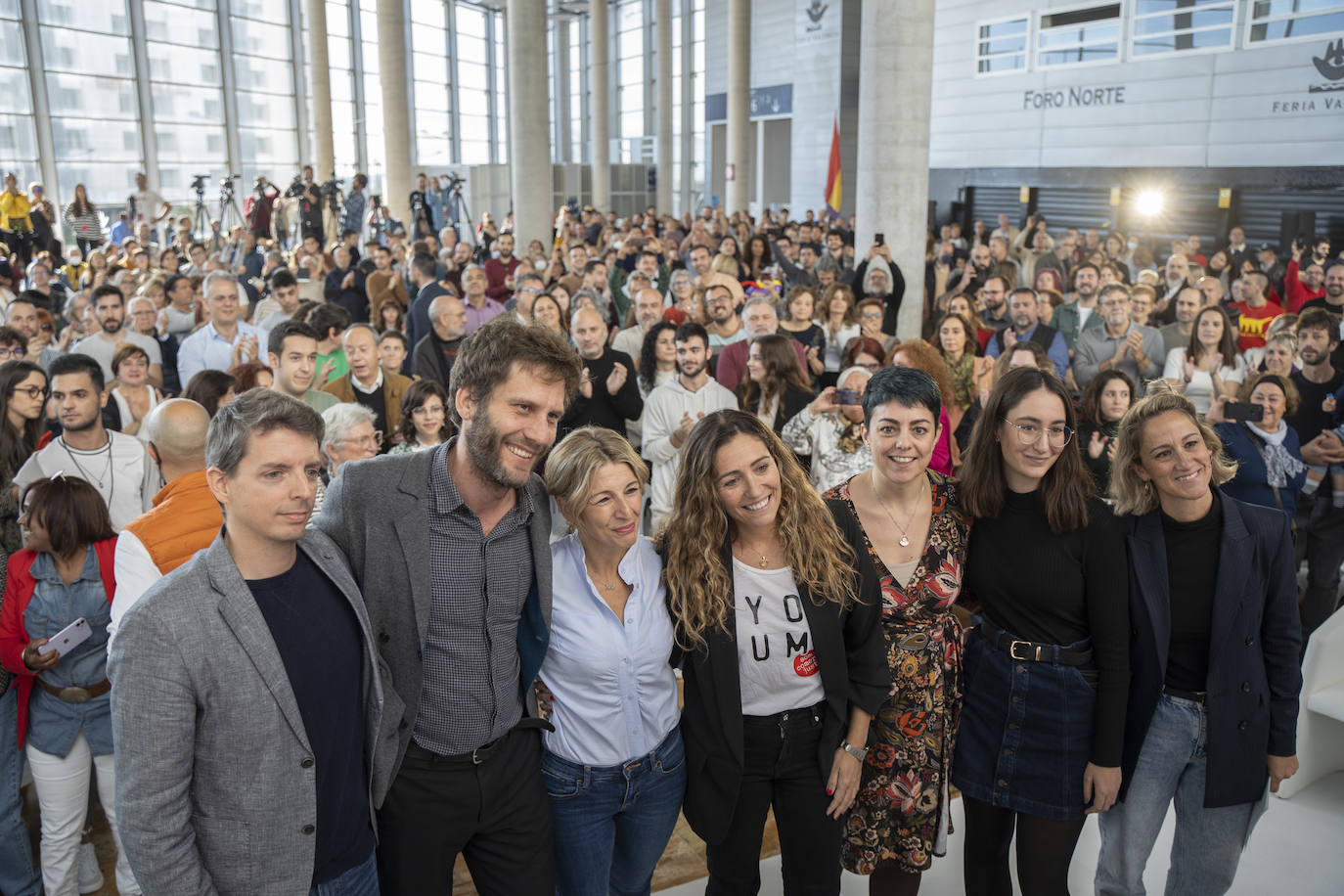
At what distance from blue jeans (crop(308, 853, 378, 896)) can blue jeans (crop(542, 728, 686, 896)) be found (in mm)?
447

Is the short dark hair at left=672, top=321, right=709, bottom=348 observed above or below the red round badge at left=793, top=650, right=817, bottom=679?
above

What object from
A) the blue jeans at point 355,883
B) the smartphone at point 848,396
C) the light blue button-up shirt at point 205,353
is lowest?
the blue jeans at point 355,883

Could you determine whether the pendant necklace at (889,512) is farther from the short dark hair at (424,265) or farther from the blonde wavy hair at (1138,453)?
the short dark hair at (424,265)

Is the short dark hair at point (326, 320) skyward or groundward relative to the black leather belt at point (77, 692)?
skyward

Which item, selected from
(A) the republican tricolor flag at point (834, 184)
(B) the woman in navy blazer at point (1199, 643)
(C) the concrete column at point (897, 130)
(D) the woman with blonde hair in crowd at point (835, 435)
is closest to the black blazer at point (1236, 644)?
(B) the woman in navy blazer at point (1199, 643)

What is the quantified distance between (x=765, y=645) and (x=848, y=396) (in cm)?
256

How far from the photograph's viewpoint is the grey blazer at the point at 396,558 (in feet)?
7.09

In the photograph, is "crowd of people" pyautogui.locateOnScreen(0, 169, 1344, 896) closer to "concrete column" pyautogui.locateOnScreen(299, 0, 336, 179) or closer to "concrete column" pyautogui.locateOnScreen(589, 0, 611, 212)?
"concrete column" pyautogui.locateOnScreen(299, 0, 336, 179)

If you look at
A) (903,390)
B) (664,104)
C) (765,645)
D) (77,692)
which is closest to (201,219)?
(664,104)

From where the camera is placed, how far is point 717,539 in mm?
2480

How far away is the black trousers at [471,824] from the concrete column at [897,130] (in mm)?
9292

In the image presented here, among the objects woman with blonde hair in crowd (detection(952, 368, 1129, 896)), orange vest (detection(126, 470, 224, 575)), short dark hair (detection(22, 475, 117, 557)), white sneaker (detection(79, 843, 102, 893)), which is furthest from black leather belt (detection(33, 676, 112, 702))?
woman with blonde hair in crowd (detection(952, 368, 1129, 896))

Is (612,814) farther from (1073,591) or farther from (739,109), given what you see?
(739,109)

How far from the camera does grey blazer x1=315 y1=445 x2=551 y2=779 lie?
2.16 m
